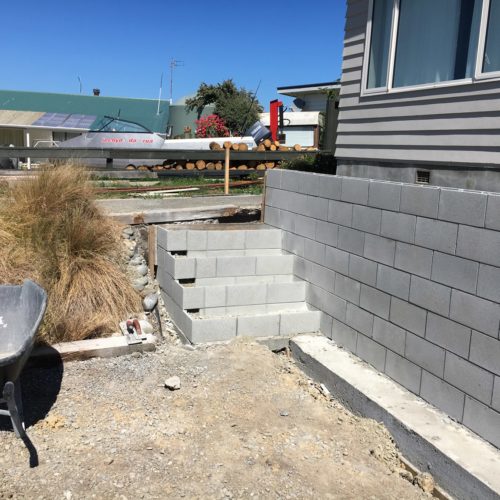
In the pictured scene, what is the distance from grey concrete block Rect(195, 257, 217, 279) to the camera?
561 cm

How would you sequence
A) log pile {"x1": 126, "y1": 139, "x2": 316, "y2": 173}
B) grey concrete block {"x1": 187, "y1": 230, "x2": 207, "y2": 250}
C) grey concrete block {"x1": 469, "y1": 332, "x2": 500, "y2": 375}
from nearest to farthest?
grey concrete block {"x1": 469, "y1": 332, "x2": 500, "y2": 375}, grey concrete block {"x1": 187, "y1": 230, "x2": 207, "y2": 250}, log pile {"x1": 126, "y1": 139, "x2": 316, "y2": 173}

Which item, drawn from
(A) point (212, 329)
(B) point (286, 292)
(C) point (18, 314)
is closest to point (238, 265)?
(B) point (286, 292)

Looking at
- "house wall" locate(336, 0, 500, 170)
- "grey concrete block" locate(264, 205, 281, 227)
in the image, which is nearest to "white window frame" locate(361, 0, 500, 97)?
"house wall" locate(336, 0, 500, 170)

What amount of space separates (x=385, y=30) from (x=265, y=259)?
2.80 m

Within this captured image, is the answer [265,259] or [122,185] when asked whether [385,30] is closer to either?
[265,259]

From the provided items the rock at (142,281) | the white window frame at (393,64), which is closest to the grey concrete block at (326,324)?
the rock at (142,281)

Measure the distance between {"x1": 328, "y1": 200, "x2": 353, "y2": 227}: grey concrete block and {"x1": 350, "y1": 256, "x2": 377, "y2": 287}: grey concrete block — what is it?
1.16 feet

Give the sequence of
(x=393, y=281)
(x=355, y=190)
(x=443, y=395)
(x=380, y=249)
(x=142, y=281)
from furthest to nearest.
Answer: (x=142, y=281) → (x=355, y=190) → (x=380, y=249) → (x=393, y=281) → (x=443, y=395)

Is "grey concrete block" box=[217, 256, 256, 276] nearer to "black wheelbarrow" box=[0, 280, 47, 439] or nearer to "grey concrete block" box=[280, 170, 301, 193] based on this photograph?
"grey concrete block" box=[280, 170, 301, 193]

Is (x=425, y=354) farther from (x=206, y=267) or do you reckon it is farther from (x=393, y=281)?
(x=206, y=267)

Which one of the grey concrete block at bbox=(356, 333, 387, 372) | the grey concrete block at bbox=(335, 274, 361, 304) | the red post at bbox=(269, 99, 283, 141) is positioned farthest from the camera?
the red post at bbox=(269, 99, 283, 141)

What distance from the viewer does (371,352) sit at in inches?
183

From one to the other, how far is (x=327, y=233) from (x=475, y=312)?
195cm

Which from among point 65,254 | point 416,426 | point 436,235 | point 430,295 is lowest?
point 416,426
